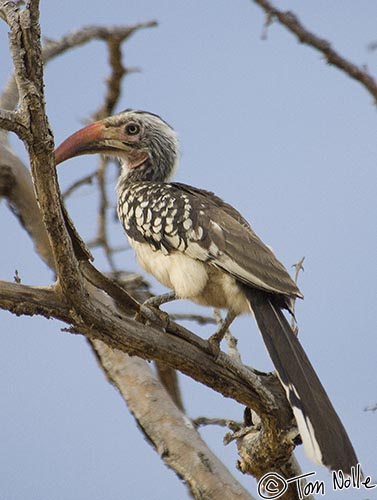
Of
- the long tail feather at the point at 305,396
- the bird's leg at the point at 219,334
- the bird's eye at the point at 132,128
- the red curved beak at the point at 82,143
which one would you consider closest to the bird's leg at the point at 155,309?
the bird's leg at the point at 219,334

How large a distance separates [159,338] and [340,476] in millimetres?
869

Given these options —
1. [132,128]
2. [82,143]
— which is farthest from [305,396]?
[132,128]

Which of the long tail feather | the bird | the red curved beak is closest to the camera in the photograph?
the long tail feather

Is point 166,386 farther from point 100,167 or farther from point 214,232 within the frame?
point 214,232

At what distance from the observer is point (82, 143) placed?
4.78m

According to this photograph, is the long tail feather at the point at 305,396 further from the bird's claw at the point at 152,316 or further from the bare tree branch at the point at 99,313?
the bird's claw at the point at 152,316

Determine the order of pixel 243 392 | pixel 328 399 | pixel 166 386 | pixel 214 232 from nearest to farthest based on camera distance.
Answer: pixel 328 399 → pixel 243 392 → pixel 214 232 → pixel 166 386

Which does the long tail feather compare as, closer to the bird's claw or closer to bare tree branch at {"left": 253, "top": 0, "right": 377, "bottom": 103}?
the bird's claw

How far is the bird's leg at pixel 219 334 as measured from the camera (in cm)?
361

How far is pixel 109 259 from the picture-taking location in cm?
559

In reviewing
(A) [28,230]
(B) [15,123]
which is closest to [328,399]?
(B) [15,123]

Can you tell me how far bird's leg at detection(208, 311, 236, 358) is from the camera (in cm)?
361

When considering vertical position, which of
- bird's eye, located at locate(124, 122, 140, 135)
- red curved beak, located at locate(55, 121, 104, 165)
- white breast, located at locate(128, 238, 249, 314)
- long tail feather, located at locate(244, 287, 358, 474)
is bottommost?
long tail feather, located at locate(244, 287, 358, 474)

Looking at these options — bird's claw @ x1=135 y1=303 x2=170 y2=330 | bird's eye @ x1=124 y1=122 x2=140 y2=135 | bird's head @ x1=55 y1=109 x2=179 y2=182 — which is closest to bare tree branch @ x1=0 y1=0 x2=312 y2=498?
bird's claw @ x1=135 y1=303 x2=170 y2=330
